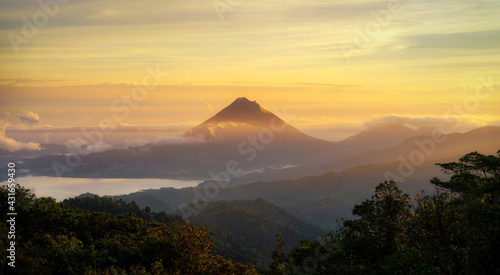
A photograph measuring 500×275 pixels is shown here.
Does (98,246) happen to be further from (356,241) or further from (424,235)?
(424,235)

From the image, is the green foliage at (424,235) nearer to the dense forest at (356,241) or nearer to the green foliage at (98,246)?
the dense forest at (356,241)

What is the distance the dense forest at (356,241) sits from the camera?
20.7 meters

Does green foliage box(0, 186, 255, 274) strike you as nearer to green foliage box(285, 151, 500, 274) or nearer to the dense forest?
the dense forest

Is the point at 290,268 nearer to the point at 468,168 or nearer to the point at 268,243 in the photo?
the point at 468,168

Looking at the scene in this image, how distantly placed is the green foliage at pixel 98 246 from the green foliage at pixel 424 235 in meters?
6.77

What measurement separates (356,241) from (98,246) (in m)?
17.7

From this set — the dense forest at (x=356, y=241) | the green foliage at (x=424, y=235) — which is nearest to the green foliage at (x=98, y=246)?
the dense forest at (x=356, y=241)

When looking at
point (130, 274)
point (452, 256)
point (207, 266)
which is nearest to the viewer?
point (452, 256)

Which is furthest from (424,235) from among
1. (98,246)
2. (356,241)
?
(98,246)

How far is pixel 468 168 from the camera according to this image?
105ft

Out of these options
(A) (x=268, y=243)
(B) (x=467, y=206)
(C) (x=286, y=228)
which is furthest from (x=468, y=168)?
(C) (x=286, y=228)

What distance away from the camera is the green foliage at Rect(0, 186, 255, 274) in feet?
82.7

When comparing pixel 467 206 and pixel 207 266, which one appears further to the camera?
pixel 207 266

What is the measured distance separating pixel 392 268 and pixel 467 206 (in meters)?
4.48
